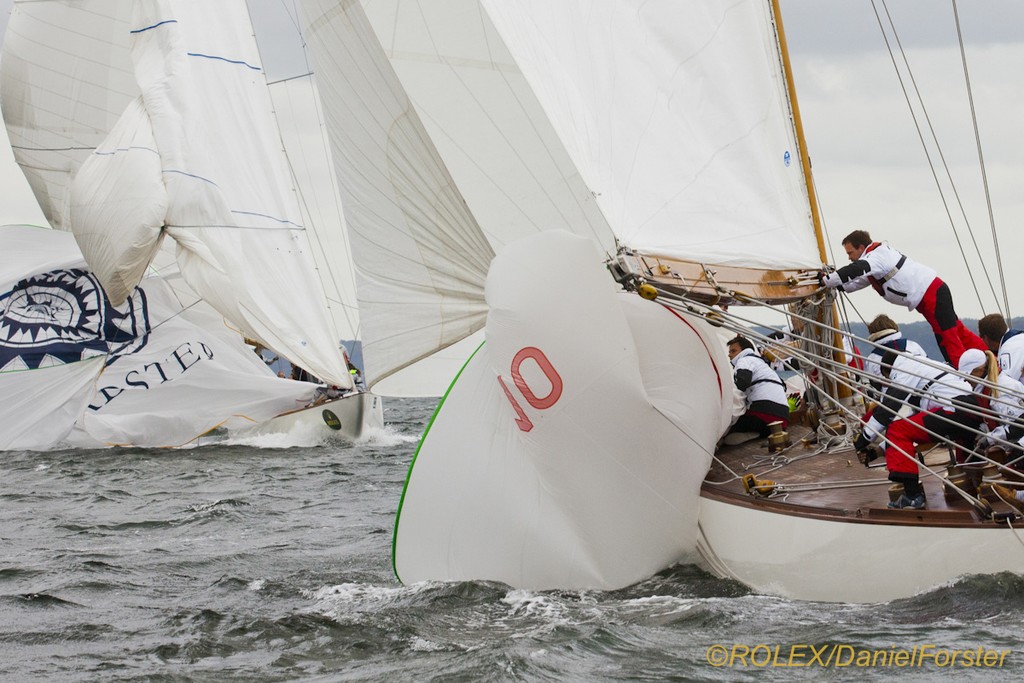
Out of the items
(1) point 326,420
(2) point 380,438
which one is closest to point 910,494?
(1) point 326,420

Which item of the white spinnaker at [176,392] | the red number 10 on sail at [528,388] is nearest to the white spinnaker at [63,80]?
the white spinnaker at [176,392]

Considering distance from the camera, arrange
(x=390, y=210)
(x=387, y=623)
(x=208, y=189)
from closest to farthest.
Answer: (x=387, y=623) < (x=390, y=210) < (x=208, y=189)

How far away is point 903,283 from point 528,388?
2.24 m

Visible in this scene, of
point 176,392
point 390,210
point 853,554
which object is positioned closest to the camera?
point 853,554

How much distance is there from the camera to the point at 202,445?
717 inches

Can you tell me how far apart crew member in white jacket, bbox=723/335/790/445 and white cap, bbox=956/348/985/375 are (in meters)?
1.38

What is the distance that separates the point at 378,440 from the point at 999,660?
14538mm

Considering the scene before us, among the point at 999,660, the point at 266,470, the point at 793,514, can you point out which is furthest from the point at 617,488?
the point at 266,470

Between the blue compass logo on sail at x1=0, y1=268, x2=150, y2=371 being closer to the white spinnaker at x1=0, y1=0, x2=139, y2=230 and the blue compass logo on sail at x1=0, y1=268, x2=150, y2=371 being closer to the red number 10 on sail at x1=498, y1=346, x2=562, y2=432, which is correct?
the white spinnaker at x1=0, y1=0, x2=139, y2=230

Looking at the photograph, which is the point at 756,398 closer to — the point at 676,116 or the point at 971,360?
the point at 971,360

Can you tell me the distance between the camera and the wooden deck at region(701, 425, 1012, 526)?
5628 mm

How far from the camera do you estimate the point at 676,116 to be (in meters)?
7.07

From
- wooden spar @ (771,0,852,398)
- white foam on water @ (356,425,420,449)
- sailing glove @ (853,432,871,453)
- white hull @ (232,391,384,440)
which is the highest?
wooden spar @ (771,0,852,398)

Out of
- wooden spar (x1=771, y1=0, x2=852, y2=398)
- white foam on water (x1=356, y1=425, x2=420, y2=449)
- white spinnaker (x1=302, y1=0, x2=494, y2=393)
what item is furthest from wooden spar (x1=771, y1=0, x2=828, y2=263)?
white foam on water (x1=356, y1=425, x2=420, y2=449)
